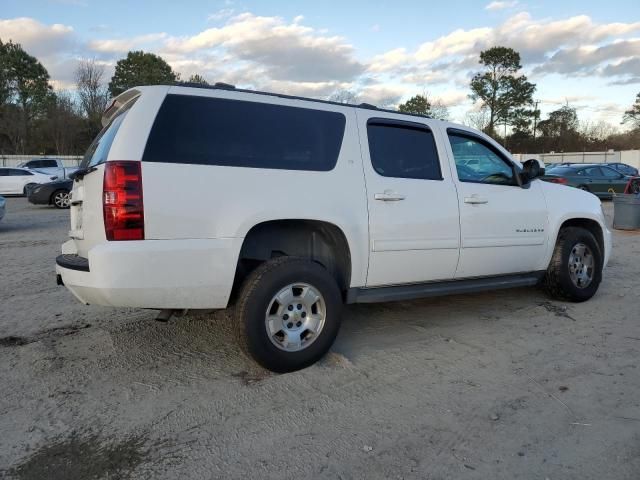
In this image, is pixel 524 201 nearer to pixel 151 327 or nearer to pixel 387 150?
pixel 387 150

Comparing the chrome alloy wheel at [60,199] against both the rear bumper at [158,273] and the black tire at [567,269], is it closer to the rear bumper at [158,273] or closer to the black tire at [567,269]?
the rear bumper at [158,273]

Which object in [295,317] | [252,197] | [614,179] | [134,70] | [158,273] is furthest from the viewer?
[134,70]

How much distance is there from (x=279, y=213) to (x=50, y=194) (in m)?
16.0

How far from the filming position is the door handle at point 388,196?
4020 millimetres

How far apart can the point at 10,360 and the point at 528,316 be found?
181 inches

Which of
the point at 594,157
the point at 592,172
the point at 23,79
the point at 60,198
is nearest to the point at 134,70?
the point at 23,79

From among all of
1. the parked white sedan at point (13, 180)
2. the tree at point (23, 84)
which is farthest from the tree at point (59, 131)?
the parked white sedan at point (13, 180)

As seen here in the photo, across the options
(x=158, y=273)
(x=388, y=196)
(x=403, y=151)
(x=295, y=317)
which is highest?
(x=403, y=151)

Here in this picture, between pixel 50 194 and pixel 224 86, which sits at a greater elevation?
pixel 224 86

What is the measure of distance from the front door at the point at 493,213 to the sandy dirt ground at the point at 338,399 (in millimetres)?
601

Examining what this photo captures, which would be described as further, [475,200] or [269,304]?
[475,200]

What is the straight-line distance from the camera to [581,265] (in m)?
5.65

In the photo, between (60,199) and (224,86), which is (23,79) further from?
(224,86)

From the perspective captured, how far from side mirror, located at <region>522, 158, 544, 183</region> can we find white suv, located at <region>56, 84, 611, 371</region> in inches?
11.2
